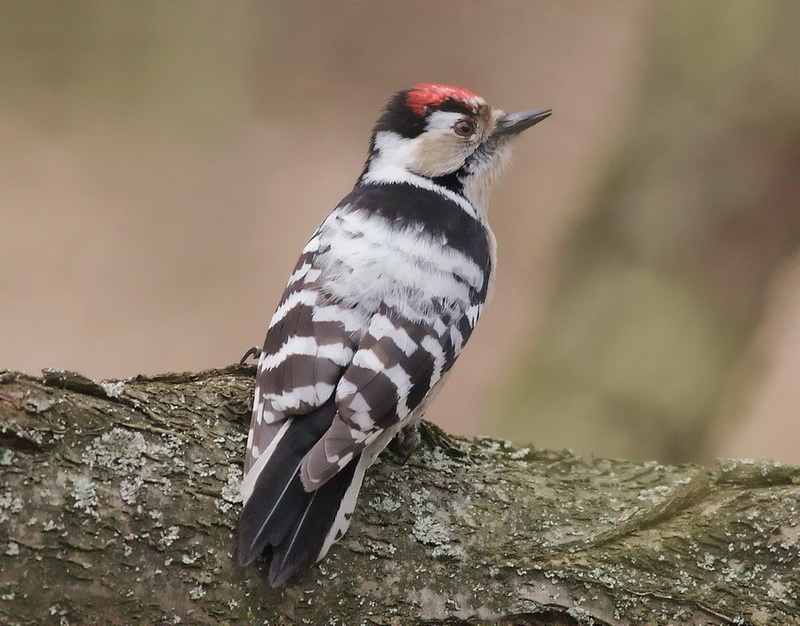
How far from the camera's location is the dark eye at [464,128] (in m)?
2.15

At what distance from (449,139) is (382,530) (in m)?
Result: 1.15

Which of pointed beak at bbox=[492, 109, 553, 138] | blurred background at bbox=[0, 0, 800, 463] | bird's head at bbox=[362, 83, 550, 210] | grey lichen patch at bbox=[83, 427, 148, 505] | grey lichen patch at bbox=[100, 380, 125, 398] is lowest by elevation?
grey lichen patch at bbox=[83, 427, 148, 505]

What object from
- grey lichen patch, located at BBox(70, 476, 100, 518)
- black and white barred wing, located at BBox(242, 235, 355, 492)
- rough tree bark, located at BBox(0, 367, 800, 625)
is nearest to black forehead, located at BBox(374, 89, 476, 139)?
black and white barred wing, located at BBox(242, 235, 355, 492)

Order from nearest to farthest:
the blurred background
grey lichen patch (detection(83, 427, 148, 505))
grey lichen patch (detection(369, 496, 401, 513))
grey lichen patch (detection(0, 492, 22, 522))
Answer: grey lichen patch (detection(0, 492, 22, 522)), grey lichen patch (detection(83, 427, 148, 505)), grey lichen patch (detection(369, 496, 401, 513)), the blurred background

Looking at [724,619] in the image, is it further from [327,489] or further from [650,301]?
[650,301]

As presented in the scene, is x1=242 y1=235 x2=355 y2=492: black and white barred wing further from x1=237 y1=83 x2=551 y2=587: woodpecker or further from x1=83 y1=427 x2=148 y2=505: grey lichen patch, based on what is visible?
x1=83 y1=427 x2=148 y2=505: grey lichen patch

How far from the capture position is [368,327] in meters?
1.54

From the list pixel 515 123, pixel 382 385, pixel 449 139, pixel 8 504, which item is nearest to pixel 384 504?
pixel 382 385

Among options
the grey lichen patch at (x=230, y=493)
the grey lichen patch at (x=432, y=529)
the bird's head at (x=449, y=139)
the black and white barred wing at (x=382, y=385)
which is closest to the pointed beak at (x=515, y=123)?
the bird's head at (x=449, y=139)

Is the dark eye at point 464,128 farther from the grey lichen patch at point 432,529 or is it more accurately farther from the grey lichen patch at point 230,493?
the grey lichen patch at point 230,493

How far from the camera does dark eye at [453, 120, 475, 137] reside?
2.15m

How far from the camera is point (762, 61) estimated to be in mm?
2582

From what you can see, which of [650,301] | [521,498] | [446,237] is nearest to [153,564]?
[521,498]

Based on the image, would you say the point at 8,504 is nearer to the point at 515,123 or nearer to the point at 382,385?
the point at 382,385
